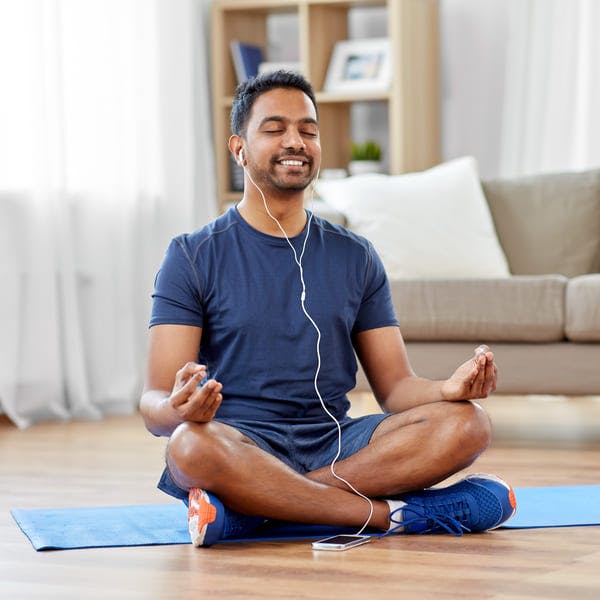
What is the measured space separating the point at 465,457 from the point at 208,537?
19.1 inches

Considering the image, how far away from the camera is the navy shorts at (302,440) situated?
2.27 m

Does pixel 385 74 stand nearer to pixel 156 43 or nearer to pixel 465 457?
pixel 156 43

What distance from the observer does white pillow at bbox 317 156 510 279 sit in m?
3.79

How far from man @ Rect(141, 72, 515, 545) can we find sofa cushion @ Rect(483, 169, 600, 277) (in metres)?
1.65

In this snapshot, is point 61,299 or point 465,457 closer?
point 465,457

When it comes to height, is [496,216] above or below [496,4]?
below

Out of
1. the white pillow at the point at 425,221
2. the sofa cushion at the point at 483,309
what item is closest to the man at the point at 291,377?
the sofa cushion at the point at 483,309

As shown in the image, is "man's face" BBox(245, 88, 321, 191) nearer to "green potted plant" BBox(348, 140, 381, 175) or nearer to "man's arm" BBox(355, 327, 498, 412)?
"man's arm" BBox(355, 327, 498, 412)

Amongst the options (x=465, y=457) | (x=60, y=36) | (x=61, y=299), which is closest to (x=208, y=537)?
(x=465, y=457)

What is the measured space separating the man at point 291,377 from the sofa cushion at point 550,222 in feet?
5.42

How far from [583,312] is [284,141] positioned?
1333 mm

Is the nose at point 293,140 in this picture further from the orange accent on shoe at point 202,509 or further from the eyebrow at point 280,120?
the orange accent on shoe at point 202,509

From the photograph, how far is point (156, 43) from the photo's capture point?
455 cm

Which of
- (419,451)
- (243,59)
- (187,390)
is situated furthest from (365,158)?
(187,390)
